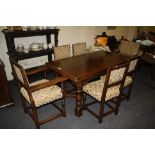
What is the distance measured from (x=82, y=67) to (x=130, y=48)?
4.87ft

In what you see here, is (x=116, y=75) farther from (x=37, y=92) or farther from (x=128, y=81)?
(x=37, y=92)

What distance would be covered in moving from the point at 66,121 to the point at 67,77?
28.9 inches

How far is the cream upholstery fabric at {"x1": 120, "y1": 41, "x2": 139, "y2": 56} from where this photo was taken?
3304mm

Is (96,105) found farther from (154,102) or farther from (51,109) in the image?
(154,102)

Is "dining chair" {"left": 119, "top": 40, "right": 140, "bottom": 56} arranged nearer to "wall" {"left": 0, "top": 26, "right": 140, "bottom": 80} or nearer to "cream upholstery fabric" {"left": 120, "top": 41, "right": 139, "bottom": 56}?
"cream upholstery fabric" {"left": 120, "top": 41, "right": 139, "bottom": 56}

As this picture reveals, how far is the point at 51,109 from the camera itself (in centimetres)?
279

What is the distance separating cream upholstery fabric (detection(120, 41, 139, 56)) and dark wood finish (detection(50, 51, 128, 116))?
398mm

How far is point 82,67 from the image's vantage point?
252 centimetres

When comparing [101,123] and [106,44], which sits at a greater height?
[106,44]

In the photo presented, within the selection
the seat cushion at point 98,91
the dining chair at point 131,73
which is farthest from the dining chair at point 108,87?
the dining chair at point 131,73

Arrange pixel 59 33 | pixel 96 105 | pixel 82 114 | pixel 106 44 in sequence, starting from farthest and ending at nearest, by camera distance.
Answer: pixel 106 44, pixel 59 33, pixel 96 105, pixel 82 114

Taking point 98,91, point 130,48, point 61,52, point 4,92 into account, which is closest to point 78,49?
point 61,52

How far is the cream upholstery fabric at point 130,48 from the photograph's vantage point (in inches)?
130

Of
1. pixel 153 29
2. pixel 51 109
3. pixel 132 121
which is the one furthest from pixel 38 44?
pixel 153 29
